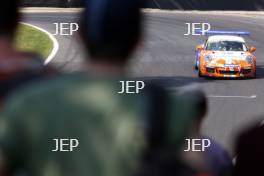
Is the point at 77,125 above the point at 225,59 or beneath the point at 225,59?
above

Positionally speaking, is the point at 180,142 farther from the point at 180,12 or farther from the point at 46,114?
the point at 180,12

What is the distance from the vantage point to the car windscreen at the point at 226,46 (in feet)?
71.2

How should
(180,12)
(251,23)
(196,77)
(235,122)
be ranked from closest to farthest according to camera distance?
(235,122) < (196,77) < (251,23) < (180,12)

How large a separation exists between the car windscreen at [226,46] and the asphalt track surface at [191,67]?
823 mm

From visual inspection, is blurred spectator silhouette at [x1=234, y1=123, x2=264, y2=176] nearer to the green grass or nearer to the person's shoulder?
the person's shoulder

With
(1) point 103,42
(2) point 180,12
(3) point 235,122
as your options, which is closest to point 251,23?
(2) point 180,12

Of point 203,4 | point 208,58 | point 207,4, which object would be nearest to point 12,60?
point 208,58

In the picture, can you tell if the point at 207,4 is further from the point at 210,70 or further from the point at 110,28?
the point at 110,28

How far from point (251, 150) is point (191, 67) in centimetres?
2213

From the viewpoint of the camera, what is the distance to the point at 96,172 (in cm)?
239

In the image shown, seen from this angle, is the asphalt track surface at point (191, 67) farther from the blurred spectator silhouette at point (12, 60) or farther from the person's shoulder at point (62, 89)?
the person's shoulder at point (62, 89)

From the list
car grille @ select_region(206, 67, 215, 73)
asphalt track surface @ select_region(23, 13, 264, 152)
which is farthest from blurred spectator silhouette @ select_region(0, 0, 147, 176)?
car grille @ select_region(206, 67, 215, 73)

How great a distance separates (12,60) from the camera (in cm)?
266

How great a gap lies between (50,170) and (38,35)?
22115 mm
